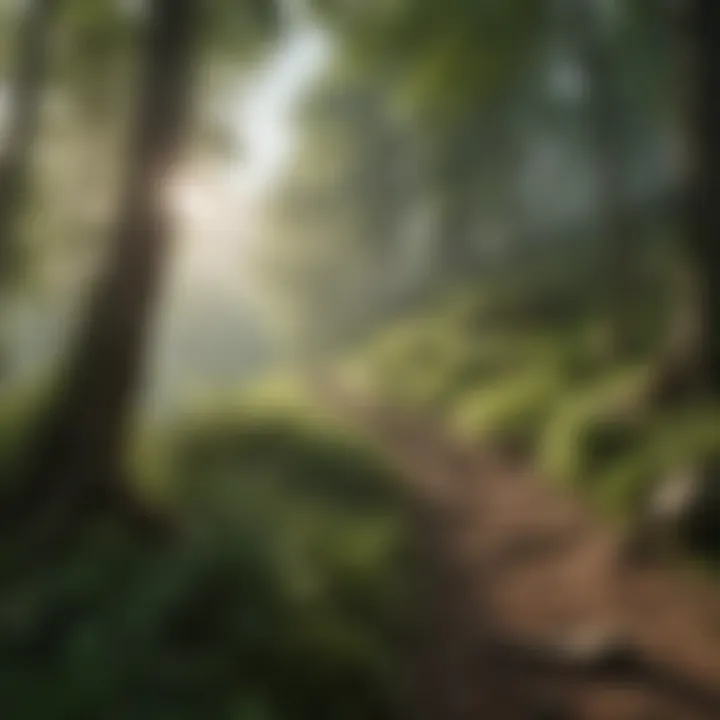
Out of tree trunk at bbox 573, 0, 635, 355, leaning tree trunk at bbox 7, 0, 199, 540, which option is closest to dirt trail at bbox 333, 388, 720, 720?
leaning tree trunk at bbox 7, 0, 199, 540

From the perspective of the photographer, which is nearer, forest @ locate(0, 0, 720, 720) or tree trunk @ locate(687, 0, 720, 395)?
forest @ locate(0, 0, 720, 720)

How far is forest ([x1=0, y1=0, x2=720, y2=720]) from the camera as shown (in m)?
5.73

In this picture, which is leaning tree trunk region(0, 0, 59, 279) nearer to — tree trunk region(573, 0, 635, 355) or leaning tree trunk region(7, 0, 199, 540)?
leaning tree trunk region(7, 0, 199, 540)

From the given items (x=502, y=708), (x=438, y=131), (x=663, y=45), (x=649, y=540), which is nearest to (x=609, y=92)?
(x=663, y=45)

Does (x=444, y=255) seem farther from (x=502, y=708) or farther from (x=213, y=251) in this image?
(x=502, y=708)

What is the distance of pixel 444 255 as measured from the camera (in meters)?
24.6

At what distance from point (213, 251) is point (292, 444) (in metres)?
3.26

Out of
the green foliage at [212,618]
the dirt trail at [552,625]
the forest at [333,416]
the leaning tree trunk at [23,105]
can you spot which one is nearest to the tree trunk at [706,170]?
the forest at [333,416]

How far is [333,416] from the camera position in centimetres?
1574

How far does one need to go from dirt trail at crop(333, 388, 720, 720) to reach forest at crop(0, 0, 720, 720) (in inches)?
1.2

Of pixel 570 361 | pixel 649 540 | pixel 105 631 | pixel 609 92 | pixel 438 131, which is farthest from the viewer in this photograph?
pixel 438 131

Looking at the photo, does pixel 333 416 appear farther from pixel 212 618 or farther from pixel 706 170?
pixel 212 618

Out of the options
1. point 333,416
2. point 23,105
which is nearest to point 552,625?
point 23,105

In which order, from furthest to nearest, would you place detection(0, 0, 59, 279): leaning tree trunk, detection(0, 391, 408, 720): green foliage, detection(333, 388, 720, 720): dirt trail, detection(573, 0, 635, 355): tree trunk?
1. detection(573, 0, 635, 355): tree trunk
2. detection(0, 0, 59, 279): leaning tree trunk
3. detection(333, 388, 720, 720): dirt trail
4. detection(0, 391, 408, 720): green foliage
